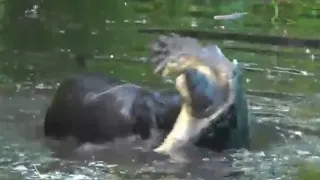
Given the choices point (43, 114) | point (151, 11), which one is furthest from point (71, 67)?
point (151, 11)

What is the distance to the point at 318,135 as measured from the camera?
18.0ft

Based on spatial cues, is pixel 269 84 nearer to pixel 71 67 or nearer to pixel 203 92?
pixel 71 67

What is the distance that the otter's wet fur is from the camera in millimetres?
4613

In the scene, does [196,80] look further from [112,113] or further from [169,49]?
[112,113]

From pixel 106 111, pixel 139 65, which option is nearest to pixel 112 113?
pixel 106 111

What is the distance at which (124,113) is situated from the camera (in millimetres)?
4938

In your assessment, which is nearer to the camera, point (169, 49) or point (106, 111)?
point (169, 49)

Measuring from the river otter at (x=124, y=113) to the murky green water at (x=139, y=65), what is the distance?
0.11m

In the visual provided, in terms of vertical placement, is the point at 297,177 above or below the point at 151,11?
below

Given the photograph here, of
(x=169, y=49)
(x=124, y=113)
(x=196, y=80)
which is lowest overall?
(x=124, y=113)

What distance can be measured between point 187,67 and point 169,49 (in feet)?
0.43

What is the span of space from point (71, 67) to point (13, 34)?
167 cm

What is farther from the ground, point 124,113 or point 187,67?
point 187,67

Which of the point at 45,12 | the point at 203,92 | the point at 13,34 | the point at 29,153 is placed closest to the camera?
the point at 203,92
